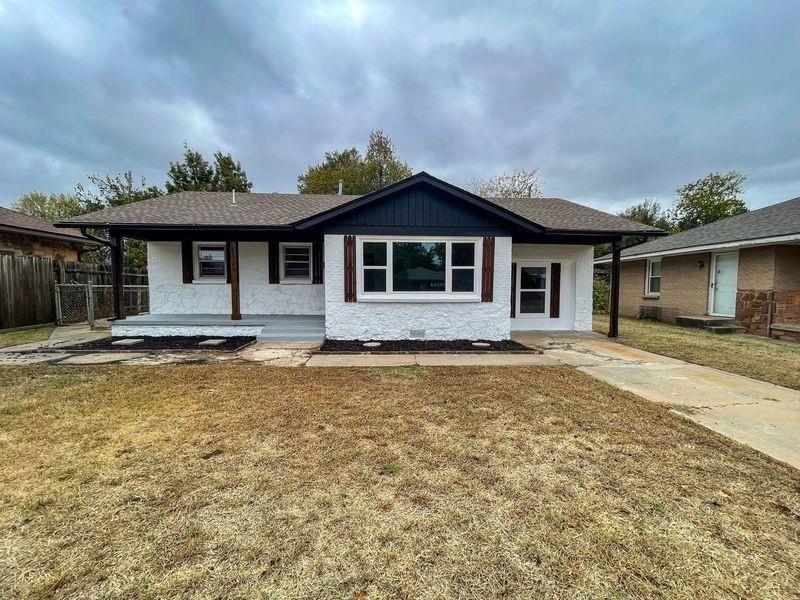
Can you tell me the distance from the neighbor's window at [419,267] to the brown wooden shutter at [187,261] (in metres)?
5.65

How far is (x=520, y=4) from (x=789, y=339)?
1228 cm

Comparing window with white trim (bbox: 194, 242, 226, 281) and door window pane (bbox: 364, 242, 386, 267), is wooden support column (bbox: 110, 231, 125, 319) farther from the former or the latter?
door window pane (bbox: 364, 242, 386, 267)

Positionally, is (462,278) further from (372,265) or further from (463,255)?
→ (372,265)

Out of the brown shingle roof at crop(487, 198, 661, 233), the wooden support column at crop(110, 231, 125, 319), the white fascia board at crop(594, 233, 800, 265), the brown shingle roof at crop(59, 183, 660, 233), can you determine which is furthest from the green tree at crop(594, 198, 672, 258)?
the wooden support column at crop(110, 231, 125, 319)

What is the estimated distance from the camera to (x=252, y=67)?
1370cm

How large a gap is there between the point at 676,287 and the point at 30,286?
2273cm

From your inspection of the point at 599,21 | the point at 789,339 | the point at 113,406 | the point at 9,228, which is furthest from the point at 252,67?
the point at 789,339

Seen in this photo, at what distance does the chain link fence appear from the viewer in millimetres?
11091

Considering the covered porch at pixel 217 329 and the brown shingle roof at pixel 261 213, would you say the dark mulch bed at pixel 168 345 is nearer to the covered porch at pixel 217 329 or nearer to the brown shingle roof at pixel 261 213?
the covered porch at pixel 217 329

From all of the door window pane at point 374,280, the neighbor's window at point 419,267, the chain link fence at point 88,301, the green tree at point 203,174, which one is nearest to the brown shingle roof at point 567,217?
the neighbor's window at point 419,267

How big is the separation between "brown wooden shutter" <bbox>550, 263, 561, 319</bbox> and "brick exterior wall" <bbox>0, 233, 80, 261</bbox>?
57.2ft

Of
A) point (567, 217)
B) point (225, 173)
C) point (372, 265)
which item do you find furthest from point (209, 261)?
point (225, 173)

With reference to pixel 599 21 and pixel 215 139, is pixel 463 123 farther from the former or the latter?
pixel 215 139

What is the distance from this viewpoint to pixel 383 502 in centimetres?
237
